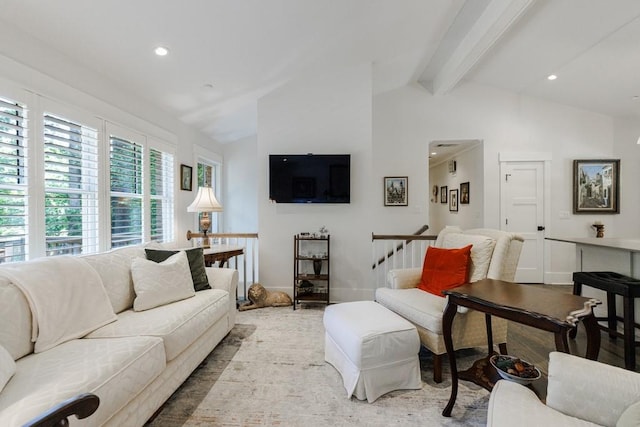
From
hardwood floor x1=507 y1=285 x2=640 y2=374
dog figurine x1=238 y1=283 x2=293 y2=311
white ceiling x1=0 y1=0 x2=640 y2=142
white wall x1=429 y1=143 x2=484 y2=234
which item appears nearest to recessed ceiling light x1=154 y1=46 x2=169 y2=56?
white ceiling x1=0 y1=0 x2=640 y2=142

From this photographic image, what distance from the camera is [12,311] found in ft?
4.73

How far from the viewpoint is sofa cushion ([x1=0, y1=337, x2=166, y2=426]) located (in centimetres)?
108

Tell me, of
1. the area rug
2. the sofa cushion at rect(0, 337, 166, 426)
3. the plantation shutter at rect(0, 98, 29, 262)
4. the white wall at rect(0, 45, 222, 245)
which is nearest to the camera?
the sofa cushion at rect(0, 337, 166, 426)

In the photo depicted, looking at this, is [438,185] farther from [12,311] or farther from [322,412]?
[12,311]

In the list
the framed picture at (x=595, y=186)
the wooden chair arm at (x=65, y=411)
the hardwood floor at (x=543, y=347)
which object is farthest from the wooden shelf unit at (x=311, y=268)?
the framed picture at (x=595, y=186)

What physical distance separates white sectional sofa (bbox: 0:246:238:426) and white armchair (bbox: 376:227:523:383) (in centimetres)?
156

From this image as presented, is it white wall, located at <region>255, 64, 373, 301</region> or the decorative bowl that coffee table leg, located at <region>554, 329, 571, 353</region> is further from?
white wall, located at <region>255, 64, 373, 301</region>

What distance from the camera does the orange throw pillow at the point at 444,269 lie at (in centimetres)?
229

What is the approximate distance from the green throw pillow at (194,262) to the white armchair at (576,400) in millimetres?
2266

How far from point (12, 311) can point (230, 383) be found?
1.28 metres

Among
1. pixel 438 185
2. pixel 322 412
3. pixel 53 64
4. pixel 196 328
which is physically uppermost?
pixel 53 64

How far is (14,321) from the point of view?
1434 mm

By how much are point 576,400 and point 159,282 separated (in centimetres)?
244

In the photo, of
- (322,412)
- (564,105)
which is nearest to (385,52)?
(564,105)
